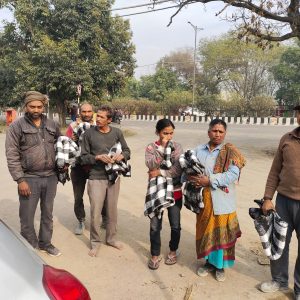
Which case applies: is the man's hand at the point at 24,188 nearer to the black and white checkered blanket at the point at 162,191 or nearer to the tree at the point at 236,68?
the black and white checkered blanket at the point at 162,191

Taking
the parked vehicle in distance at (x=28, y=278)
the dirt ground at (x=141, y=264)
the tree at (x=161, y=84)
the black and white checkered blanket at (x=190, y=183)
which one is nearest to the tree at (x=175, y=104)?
the tree at (x=161, y=84)

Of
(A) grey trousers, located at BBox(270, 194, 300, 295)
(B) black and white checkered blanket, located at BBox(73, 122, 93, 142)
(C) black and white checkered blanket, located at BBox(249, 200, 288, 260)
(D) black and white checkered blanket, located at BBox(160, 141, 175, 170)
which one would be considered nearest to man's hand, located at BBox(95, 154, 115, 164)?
(D) black and white checkered blanket, located at BBox(160, 141, 175, 170)

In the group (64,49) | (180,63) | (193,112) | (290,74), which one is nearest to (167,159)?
(64,49)

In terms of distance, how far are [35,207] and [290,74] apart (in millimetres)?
40673

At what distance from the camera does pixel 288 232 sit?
3.46 m

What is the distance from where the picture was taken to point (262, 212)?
3514 mm

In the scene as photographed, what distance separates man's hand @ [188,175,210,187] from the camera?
12.1ft

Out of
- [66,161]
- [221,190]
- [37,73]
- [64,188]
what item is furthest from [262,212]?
[37,73]

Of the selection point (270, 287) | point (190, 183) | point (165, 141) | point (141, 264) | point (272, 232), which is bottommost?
point (141, 264)

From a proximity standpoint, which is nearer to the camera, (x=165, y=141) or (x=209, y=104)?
(x=165, y=141)

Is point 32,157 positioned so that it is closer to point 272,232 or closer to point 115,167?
point 115,167

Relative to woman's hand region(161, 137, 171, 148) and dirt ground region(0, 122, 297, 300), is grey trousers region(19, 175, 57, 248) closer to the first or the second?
dirt ground region(0, 122, 297, 300)

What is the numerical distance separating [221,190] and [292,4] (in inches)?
313

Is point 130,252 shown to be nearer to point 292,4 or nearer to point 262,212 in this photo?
point 262,212
